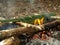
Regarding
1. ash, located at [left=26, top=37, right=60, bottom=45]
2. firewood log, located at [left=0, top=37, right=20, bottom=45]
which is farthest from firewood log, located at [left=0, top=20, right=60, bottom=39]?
ash, located at [left=26, top=37, right=60, bottom=45]

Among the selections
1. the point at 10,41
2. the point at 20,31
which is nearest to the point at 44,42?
the point at 20,31

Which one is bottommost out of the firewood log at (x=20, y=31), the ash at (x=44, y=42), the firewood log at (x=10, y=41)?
the ash at (x=44, y=42)

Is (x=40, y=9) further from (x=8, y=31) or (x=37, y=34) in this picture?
(x=8, y=31)

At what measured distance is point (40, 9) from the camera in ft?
24.1

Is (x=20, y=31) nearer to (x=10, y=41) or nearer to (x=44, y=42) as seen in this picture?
(x=10, y=41)

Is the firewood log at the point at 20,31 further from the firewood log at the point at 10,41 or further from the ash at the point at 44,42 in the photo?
the ash at the point at 44,42

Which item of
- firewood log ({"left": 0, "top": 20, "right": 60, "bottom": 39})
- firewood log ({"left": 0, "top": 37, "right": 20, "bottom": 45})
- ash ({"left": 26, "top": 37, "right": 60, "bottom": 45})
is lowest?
ash ({"left": 26, "top": 37, "right": 60, "bottom": 45})

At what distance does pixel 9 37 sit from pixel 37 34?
3.28 feet

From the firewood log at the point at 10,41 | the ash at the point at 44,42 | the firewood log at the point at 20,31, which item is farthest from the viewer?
the ash at the point at 44,42

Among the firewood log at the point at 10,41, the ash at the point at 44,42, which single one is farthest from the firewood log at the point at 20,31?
the ash at the point at 44,42

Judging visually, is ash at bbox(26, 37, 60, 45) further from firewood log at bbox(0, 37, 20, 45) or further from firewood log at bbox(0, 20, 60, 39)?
firewood log at bbox(0, 37, 20, 45)

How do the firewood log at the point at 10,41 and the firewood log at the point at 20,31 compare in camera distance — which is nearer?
the firewood log at the point at 10,41

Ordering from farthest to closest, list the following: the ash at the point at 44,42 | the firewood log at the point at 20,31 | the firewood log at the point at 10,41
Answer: the ash at the point at 44,42
the firewood log at the point at 20,31
the firewood log at the point at 10,41

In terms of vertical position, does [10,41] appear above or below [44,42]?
above
